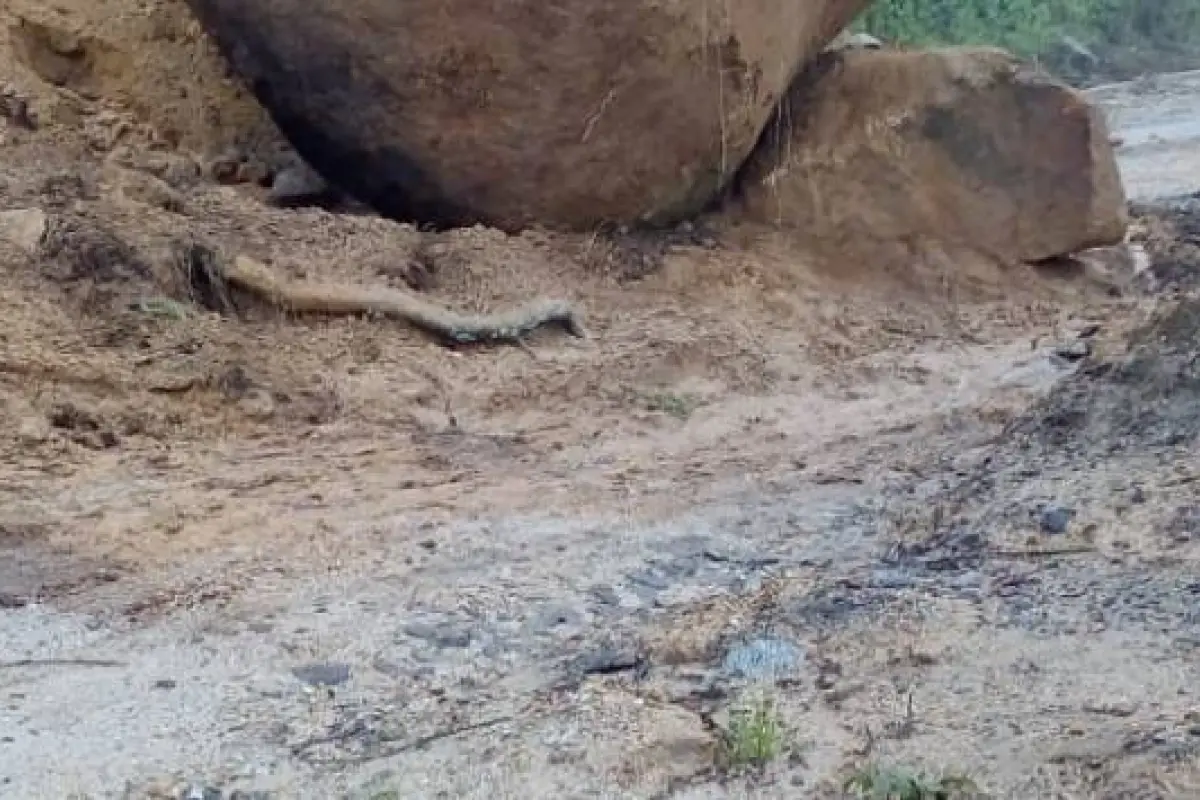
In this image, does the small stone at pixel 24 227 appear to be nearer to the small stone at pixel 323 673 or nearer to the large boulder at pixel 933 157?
the small stone at pixel 323 673

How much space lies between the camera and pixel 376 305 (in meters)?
7.14

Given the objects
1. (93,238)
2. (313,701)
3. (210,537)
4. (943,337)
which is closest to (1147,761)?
(313,701)

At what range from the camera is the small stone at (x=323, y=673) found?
444 centimetres

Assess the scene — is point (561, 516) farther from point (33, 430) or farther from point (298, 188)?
point (298, 188)

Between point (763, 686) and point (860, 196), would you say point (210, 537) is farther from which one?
point (860, 196)

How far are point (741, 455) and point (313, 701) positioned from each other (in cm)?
251

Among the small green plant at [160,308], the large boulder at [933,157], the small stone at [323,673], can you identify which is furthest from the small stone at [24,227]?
the large boulder at [933,157]

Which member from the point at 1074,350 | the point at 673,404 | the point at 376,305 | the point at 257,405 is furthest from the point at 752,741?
the point at 1074,350

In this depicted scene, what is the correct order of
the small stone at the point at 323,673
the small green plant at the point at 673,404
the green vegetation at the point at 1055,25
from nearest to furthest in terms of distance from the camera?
the small stone at the point at 323,673, the small green plant at the point at 673,404, the green vegetation at the point at 1055,25

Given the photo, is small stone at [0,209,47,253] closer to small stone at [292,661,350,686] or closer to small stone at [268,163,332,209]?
small stone at [268,163,332,209]

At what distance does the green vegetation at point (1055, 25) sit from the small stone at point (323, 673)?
40.2 feet

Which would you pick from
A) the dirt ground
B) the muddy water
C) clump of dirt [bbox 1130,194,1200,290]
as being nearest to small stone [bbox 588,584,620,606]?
the dirt ground

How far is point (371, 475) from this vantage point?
5.99m

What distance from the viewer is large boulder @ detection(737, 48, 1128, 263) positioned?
8.98 metres
